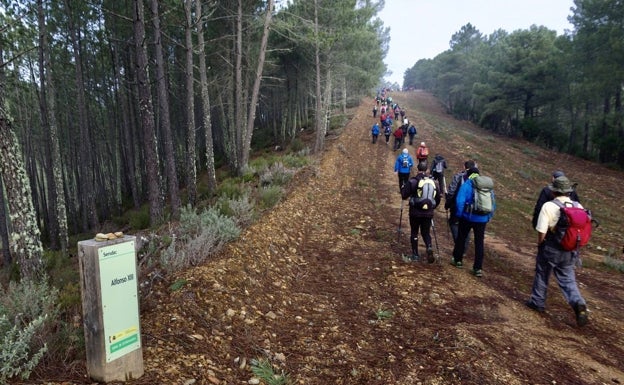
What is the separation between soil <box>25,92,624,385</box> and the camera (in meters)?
3.73

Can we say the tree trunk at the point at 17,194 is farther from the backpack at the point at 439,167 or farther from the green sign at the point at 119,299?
the backpack at the point at 439,167

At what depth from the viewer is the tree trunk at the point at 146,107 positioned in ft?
28.0

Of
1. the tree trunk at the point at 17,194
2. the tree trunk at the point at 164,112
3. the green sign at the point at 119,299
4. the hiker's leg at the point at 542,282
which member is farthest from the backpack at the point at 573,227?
the tree trunk at the point at 164,112

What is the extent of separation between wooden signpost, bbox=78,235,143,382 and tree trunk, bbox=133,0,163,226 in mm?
6873

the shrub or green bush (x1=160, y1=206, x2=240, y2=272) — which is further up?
the shrub

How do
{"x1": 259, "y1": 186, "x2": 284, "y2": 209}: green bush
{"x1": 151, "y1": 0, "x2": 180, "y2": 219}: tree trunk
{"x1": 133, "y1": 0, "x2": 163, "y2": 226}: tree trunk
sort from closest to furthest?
1. {"x1": 133, "y1": 0, "x2": 163, "y2": 226}: tree trunk
2. {"x1": 259, "y1": 186, "x2": 284, "y2": 209}: green bush
3. {"x1": 151, "y1": 0, "x2": 180, "y2": 219}: tree trunk

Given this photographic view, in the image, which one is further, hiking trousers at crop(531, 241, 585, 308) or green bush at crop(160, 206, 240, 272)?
green bush at crop(160, 206, 240, 272)

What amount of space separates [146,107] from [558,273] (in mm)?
9421

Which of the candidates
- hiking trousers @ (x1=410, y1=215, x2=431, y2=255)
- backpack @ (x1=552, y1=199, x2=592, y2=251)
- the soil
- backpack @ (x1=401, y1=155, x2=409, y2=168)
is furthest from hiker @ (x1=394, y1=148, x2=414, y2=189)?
backpack @ (x1=552, y1=199, x2=592, y2=251)

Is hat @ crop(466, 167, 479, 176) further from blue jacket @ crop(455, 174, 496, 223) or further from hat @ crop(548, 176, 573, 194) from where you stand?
hat @ crop(548, 176, 573, 194)

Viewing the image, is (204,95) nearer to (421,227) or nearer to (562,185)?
(421,227)

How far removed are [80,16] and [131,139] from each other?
642cm

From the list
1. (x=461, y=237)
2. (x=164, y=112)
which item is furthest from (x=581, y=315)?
(x=164, y=112)

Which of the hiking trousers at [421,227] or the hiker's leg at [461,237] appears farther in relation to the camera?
the hiking trousers at [421,227]
